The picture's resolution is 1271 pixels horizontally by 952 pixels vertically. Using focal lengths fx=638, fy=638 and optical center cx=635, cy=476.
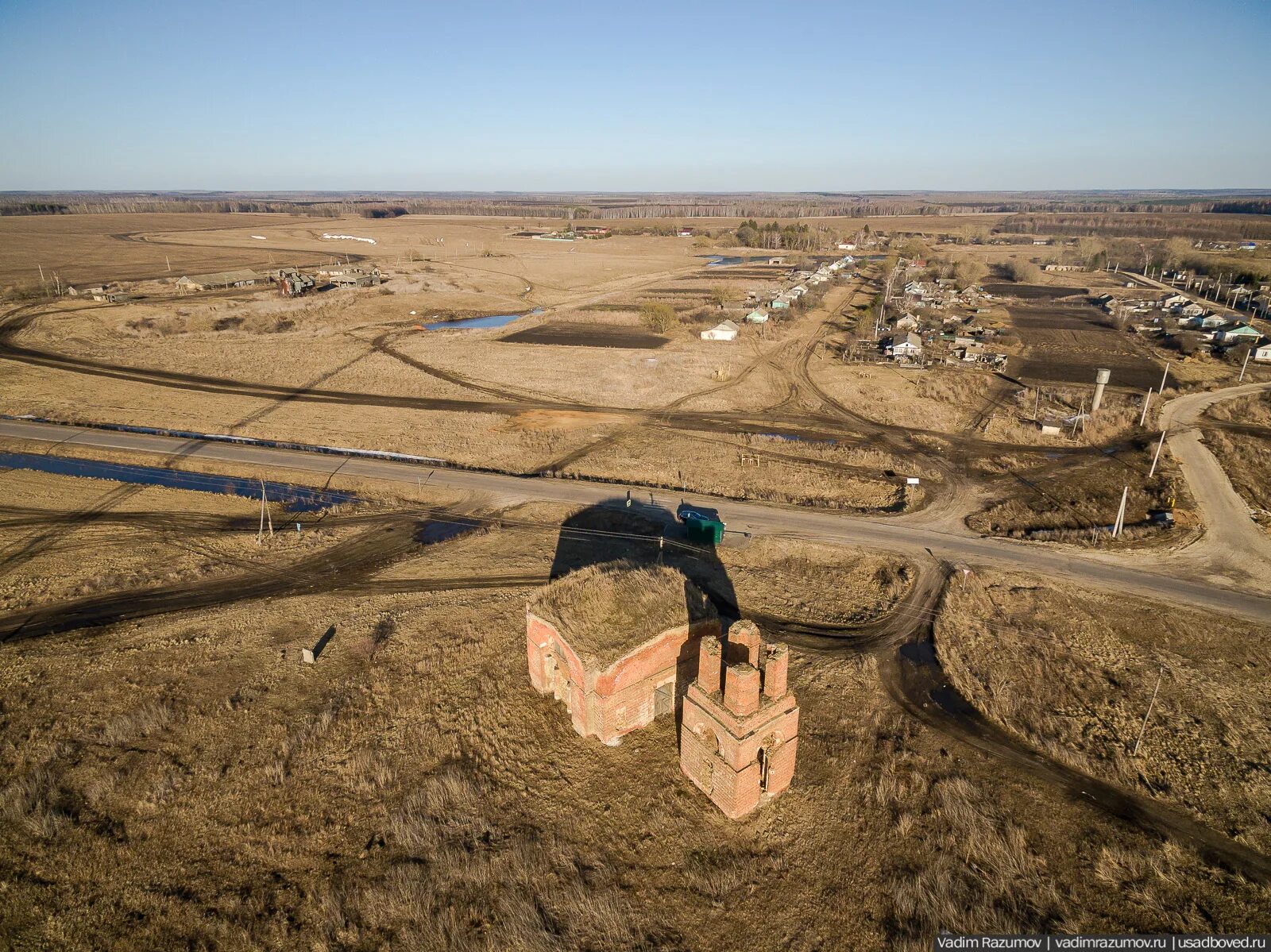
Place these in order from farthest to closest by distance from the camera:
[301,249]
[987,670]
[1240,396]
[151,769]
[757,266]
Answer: [301,249]
[757,266]
[1240,396]
[987,670]
[151,769]

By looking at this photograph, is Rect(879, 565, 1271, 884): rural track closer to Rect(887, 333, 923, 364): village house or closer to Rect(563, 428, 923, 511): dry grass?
Rect(563, 428, 923, 511): dry grass

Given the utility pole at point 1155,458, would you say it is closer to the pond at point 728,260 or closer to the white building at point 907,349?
the white building at point 907,349

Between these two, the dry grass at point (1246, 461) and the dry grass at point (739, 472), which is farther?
the dry grass at point (739, 472)

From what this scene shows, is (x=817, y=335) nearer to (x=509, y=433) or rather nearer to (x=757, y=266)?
(x=509, y=433)

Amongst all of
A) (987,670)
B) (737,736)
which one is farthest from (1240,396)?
(737,736)

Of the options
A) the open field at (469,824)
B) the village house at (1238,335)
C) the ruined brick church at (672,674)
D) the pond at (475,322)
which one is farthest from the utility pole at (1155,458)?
the pond at (475,322)

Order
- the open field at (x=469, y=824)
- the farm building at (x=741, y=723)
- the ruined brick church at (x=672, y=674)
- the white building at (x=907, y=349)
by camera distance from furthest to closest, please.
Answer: the white building at (x=907, y=349) → the ruined brick church at (x=672, y=674) → the farm building at (x=741, y=723) → the open field at (x=469, y=824)
